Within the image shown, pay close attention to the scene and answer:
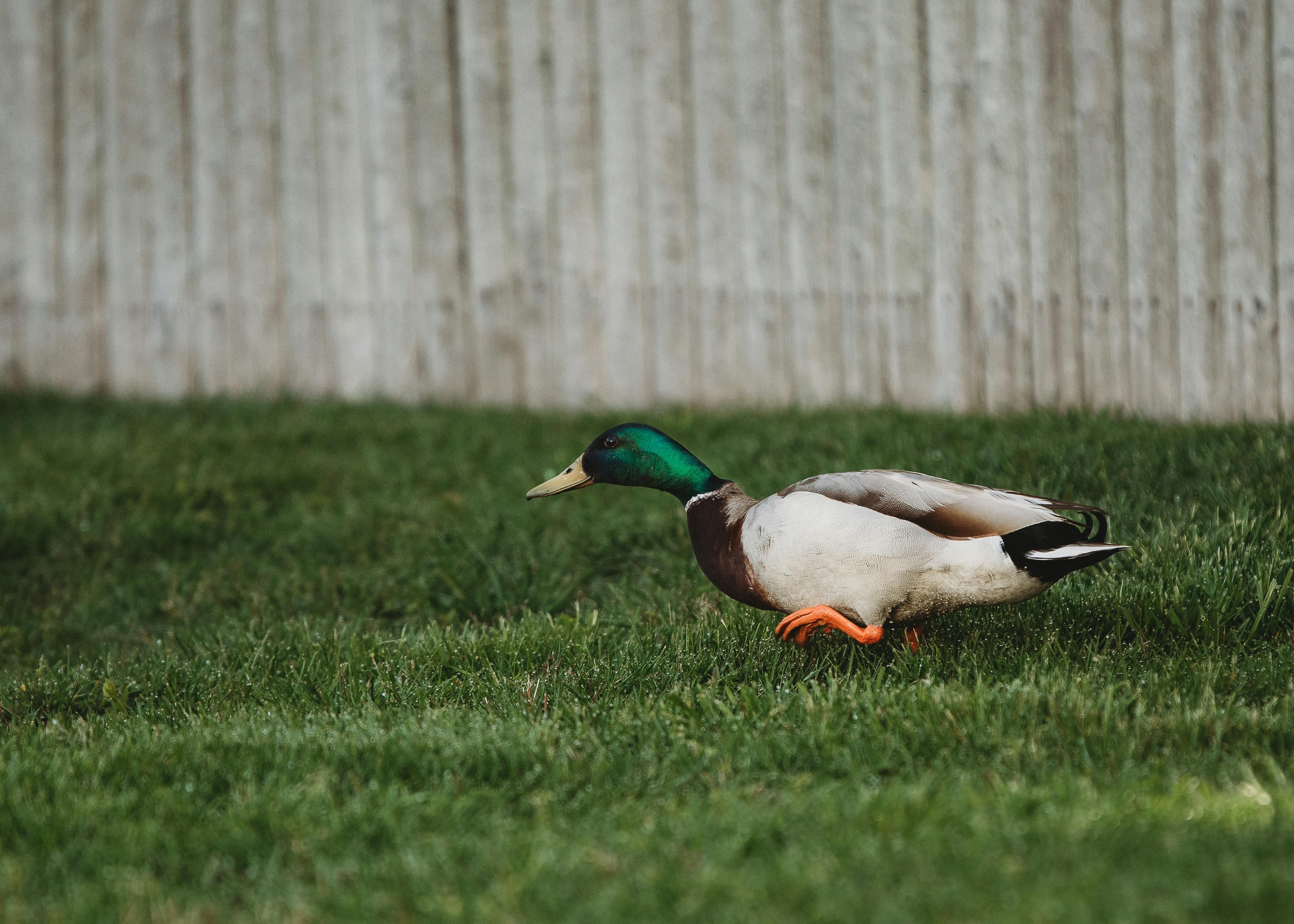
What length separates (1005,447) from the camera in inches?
200

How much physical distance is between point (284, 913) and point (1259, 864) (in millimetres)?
1603

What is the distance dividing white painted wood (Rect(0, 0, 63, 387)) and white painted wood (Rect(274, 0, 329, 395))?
1.53 m

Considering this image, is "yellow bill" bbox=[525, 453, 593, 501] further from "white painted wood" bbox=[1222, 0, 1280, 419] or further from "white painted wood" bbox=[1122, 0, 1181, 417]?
"white painted wood" bbox=[1222, 0, 1280, 419]

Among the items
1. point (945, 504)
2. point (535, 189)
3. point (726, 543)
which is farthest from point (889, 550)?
point (535, 189)

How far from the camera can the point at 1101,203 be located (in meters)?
5.83

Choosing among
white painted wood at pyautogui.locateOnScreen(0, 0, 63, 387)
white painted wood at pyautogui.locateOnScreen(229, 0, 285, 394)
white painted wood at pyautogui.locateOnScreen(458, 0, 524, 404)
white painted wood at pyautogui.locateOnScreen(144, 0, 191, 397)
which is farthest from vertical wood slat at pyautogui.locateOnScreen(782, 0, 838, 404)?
white painted wood at pyautogui.locateOnScreen(0, 0, 63, 387)

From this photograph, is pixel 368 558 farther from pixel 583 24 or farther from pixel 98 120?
pixel 98 120

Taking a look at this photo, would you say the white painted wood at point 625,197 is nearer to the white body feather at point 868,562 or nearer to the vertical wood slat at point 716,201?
the vertical wood slat at point 716,201

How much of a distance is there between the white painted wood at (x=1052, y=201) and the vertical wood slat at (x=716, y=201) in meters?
1.55

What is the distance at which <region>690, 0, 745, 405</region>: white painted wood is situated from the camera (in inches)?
266

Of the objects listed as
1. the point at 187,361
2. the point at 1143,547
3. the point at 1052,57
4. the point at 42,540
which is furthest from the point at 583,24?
the point at 1143,547

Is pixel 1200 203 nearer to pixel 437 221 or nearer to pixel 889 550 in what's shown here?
pixel 889 550

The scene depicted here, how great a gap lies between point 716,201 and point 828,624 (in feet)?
12.7

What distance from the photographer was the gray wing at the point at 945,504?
3.17 metres
